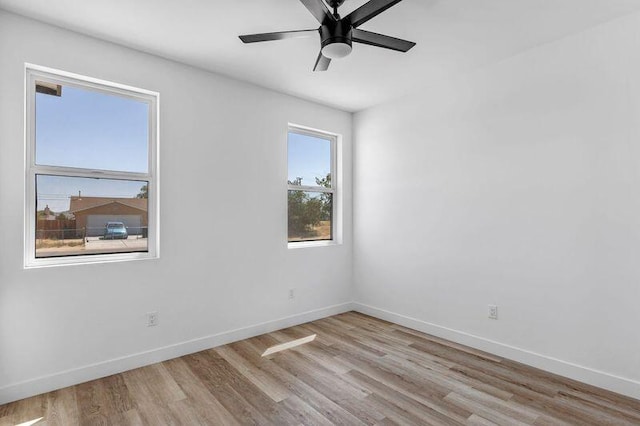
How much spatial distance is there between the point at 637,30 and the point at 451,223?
200 cm

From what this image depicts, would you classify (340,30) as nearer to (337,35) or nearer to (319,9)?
(337,35)

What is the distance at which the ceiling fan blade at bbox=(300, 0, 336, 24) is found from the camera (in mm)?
1781

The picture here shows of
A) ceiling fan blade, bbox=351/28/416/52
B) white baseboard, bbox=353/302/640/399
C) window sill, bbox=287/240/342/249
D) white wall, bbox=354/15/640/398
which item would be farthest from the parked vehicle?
white baseboard, bbox=353/302/640/399

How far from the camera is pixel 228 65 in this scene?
10.3ft

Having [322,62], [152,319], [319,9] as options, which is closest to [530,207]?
[322,62]

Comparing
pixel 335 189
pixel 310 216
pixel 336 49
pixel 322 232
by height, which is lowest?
pixel 322 232

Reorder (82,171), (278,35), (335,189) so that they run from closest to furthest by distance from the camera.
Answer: (278,35) → (82,171) → (335,189)

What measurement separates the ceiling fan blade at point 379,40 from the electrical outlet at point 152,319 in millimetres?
2727

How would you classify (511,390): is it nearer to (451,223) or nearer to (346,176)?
(451,223)

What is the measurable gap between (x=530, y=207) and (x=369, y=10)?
2148 millimetres

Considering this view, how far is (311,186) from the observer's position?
14.1 ft

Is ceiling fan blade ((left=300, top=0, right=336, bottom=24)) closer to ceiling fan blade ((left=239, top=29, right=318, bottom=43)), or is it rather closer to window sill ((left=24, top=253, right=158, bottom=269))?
ceiling fan blade ((left=239, top=29, right=318, bottom=43))

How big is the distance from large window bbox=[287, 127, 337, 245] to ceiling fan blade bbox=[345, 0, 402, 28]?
→ 86.2 inches

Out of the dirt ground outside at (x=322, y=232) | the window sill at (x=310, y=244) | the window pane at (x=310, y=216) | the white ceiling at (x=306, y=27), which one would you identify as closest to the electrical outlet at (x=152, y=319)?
the window sill at (x=310, y=244)
